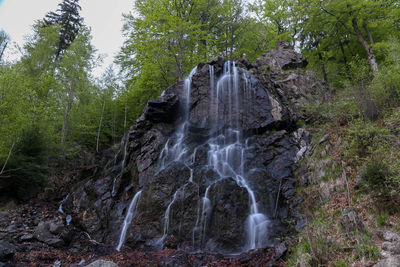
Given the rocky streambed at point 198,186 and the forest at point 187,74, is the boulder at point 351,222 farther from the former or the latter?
the rocky streambed at point 198,186

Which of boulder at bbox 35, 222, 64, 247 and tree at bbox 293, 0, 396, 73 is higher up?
tree at bbox 293, 0, 396, 73

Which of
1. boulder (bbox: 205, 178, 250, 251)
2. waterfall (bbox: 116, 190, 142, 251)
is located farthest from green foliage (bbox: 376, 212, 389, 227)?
waterfall (bbox: 116, 190, 142, 251)

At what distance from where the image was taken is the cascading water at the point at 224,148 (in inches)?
326

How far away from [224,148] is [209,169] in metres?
1.67

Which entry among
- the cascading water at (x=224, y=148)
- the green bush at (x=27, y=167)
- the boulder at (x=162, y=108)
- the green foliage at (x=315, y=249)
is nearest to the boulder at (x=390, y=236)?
the green foliage at (x=315, y=249)

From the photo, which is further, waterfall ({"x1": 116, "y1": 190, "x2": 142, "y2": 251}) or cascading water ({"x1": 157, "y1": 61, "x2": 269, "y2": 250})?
waterfall ({"x1": 116, "y1": 190, "x2": 142, "y2": 251})

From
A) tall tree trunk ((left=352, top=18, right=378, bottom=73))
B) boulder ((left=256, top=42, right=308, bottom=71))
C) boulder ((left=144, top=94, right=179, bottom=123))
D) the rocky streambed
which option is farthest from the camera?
boulder ((left=256, top=42, right=308, bottom=71))

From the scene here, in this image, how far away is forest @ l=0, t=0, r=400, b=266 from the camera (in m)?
7.11

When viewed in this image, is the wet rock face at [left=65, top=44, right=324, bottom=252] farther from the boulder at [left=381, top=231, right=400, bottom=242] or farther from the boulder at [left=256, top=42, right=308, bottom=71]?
the boulder at [left=381, top=231, right=400, bottom=242]

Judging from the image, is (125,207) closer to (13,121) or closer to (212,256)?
(212,256)

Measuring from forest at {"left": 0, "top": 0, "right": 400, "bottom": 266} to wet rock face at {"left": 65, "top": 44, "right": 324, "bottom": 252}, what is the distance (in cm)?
162

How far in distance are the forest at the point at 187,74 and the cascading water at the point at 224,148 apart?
6.68 ft

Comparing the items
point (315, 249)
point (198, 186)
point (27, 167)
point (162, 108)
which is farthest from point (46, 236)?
point (315, 249)

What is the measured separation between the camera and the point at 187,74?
18.2 m
